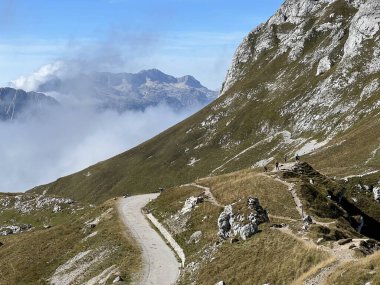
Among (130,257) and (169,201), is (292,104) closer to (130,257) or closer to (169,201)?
(169,201)

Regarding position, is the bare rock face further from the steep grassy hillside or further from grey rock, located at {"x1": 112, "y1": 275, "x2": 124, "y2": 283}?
grey rock, located at {"x1": 112, "y1": 275, "x2": 124, "y2": 283}

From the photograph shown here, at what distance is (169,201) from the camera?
8325cm

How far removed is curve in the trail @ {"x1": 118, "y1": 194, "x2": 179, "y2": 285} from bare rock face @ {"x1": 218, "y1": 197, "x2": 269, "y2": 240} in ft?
23.8

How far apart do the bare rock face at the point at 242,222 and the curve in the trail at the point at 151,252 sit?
7241 millimetres

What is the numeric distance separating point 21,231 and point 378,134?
92.7 meters

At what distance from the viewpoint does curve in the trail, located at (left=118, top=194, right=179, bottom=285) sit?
2000 inches

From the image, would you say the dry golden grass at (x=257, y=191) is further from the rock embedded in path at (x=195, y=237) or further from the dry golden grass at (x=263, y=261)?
the dry golden grass at (x=263, y=261)

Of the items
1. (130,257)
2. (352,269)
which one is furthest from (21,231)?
(352,269)

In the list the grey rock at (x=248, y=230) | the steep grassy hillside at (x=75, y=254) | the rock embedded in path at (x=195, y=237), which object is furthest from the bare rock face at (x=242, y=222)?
the steep grassy hillside at (x=75, y=254)

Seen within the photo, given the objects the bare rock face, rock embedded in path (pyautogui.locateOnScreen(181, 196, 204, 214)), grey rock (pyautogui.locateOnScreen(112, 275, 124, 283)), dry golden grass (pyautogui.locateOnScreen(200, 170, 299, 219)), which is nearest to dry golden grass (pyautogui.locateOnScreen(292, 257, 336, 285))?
the bare rock face

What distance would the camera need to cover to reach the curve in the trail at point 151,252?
50812mm

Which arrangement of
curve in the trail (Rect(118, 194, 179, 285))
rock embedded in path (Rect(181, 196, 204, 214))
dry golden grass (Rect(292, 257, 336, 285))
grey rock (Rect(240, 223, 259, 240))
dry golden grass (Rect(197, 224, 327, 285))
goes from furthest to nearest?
rock embedded in path (Rect(181, 196, 204, 214))
curve in the trail (Rect(118, 194, 179, 285))
grey rock (Rect(240, 223, 259, 240))
dry golden grass (Rect(197, 224, 327, 285))
dry golden grass (Rect(292, 257, 336, 285))

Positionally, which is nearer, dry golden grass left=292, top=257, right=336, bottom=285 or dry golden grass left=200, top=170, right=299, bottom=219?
dry golden grass left=292, top=257, right=336, bottom=285

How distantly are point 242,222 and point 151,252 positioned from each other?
14049 mm
